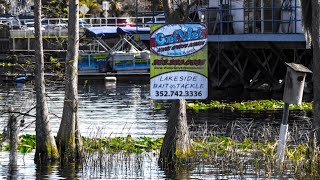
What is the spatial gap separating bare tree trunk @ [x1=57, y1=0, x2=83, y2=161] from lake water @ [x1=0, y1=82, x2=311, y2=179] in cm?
44

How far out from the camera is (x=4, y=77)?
62812 mm

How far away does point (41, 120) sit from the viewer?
22141 mm

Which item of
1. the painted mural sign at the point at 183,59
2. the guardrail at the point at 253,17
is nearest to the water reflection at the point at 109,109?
the painted mural sign at the point at 183,59

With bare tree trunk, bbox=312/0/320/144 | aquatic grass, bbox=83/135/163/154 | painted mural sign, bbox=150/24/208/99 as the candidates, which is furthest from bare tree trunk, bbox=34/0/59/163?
bare tree trunk, bbox=312/0/320/144

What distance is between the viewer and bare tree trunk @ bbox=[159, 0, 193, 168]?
21.0m

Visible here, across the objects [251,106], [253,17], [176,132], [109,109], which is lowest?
[109,109]

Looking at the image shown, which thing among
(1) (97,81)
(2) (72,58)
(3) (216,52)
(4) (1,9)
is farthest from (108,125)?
(4) (1,9)

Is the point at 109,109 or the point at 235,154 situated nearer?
the point at 235,154

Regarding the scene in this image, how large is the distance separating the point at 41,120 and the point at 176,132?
11.4ft

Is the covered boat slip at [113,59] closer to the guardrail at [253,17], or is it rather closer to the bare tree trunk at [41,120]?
the guardrail at [253,17]

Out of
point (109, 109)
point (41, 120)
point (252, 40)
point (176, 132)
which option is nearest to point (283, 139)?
point (176, 132)

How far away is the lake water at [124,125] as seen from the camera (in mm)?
20969

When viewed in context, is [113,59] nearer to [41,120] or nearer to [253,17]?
[253,17]

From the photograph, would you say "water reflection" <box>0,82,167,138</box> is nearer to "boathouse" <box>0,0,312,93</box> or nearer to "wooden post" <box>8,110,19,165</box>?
"wooden post" <box>8,110,19,165</box>
